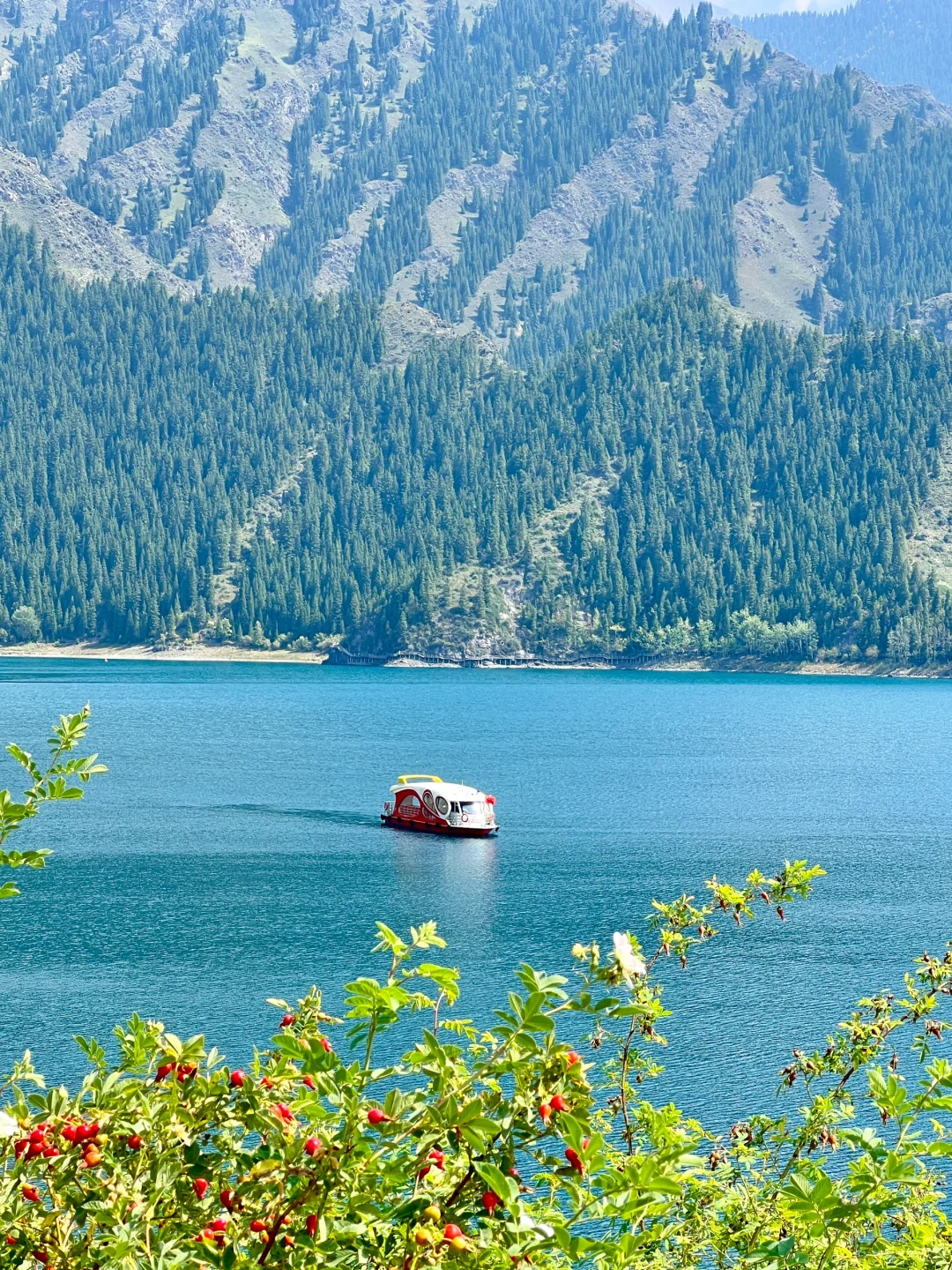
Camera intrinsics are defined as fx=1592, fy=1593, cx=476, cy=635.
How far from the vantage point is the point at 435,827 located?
11481cm

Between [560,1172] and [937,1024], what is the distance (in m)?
10.7

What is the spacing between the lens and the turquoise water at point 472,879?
60.8 m

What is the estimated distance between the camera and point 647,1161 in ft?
29.6

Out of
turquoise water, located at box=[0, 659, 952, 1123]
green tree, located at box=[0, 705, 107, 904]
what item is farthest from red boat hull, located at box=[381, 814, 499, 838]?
green tree, located at box=[0, 705, 107, 904]

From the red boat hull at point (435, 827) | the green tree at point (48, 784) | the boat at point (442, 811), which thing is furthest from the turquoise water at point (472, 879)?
the green tree at point (48, 784)

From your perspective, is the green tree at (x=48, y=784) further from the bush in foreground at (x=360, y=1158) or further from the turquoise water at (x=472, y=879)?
the turquoise water at (x=472, y=879)

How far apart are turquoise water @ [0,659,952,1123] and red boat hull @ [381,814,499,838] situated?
231cm

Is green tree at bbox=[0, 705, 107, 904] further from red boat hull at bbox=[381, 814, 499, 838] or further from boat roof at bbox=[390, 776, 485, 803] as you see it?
boat roof at bbox=[390, 776, 485, 803]

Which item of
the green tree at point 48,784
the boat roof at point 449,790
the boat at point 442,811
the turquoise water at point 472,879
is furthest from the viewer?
the boat roof at point 449,790

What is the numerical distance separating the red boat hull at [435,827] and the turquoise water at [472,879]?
231 cm

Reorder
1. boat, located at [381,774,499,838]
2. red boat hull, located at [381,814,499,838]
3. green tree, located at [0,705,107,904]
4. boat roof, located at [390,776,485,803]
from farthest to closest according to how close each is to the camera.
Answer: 1. boat roof, located at [390,776,485,803]
2. boat, located at [381,774,499,838]
3. red boat hull, located at [381,814,499,838]
4. green tree, located at [0,705,107,904]

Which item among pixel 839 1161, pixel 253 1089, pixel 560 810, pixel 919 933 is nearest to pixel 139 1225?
pixel 253 1089

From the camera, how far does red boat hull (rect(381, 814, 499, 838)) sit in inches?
4454

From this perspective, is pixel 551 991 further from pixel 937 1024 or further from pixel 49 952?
pixel 49 952
